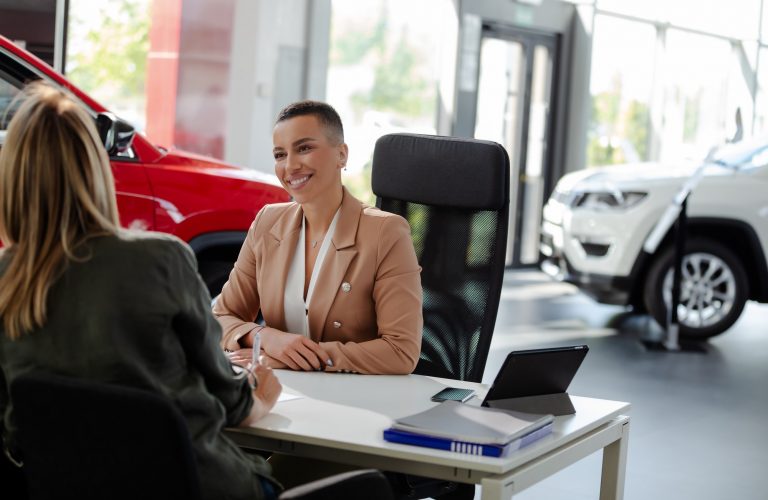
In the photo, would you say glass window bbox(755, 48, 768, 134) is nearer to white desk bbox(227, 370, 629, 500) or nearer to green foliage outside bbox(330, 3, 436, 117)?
green foliage outside bbox(330, 3, 436, 117)

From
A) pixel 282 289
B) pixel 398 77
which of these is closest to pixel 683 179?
pixel 398 77

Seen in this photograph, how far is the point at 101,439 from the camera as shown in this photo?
5.71ft

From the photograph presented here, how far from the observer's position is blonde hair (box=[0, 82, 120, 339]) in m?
1.78

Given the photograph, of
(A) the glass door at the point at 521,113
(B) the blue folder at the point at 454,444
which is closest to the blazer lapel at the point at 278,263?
(B) the blue folder at the point at 454,444

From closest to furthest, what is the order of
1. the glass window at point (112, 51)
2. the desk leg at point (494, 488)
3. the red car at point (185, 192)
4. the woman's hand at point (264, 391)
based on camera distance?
the desk leg at point (494, 488) < the woman's hand at point (264, 391) < the red car at point (185, 192) < the glass window at point (112, 51)

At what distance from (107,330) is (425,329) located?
1.71m

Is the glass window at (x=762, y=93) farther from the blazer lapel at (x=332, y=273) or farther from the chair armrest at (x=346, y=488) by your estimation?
the chair armrest at (x=346, y=488)

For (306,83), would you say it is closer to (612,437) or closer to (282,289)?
(282,289)

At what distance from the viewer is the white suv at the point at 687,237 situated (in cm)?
753

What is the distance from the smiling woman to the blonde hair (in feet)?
3.18

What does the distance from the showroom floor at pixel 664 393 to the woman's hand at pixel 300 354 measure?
5.17 feet

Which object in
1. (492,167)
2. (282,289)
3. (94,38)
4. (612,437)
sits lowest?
Result: (612,437)

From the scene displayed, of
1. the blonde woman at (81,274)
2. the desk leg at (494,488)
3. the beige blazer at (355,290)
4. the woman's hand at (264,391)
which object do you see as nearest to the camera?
the blonde woman at (81,274)

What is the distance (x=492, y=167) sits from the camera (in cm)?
335
